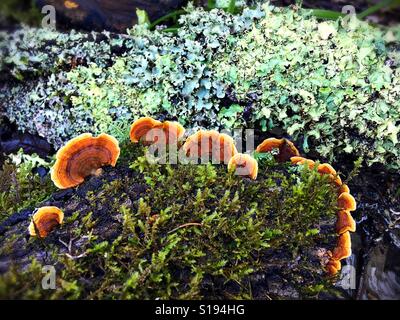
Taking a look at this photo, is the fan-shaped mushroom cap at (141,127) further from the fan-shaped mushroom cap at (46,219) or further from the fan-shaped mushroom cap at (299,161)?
the fan-shaped mushroom cap at (299,161)

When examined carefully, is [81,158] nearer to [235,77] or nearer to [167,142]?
[167,142]

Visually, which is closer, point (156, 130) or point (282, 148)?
point (156, 130)

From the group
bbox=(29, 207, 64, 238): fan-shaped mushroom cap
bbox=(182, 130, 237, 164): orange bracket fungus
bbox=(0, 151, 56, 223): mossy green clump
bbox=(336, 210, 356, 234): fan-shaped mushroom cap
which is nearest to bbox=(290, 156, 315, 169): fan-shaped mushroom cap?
bbox=(336, 210, 356, 234): fan-shaped mushroom cap

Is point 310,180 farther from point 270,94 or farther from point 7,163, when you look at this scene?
point 7,163

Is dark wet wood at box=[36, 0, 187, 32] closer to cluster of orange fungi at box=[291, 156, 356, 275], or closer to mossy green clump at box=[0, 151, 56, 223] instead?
mossy green clump at box=[0, 151, 56, 223]

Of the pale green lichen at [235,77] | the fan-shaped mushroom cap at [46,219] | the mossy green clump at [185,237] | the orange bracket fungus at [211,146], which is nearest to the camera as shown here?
the mossy green clump at [185,237]

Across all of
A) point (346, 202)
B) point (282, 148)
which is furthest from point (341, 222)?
point (282, 148)

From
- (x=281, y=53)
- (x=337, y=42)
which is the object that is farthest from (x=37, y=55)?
(x=337, y=42)

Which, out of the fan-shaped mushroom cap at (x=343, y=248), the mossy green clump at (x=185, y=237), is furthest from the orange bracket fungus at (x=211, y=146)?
the fan-shaped mushroom cap at (x=343, y=248)
